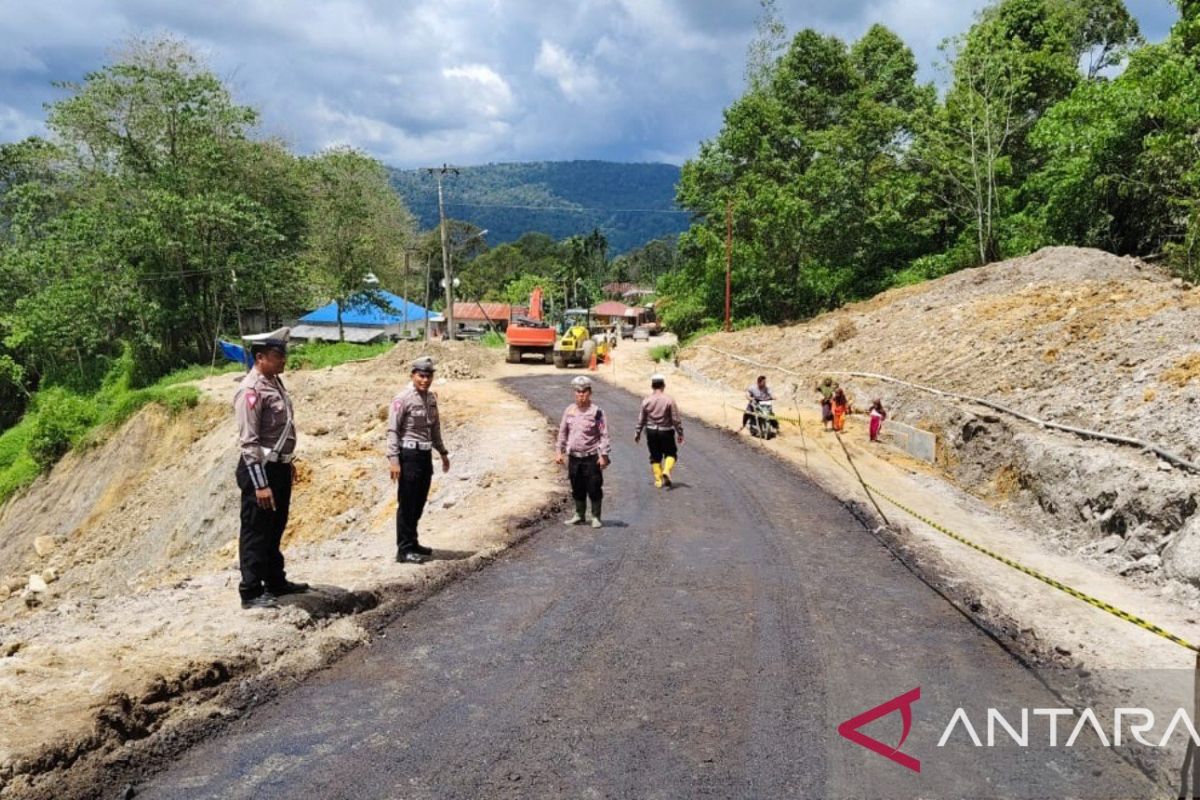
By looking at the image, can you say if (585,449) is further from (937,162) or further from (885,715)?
(937,162)

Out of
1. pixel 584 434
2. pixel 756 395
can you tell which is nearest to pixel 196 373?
pixel 756 395

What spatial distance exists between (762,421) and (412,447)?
10.6 meters

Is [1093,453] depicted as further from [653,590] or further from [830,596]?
[653,590]

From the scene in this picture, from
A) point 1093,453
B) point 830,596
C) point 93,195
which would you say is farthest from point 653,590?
point 93,195

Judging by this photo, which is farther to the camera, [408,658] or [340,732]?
[408,658]

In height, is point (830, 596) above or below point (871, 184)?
below

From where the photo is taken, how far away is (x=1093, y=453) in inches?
452

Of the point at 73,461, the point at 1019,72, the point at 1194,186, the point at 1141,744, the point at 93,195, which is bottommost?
the point at 73,461

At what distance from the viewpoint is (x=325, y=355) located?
36.1 metres

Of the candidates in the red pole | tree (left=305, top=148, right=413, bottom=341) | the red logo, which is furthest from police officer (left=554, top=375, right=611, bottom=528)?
tree (left=305, top=148, right=413, bottom=341)

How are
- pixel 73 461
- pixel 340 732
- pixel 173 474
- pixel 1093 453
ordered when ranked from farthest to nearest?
1. pixel 73 461
2. pixel 173 474
3. pixel 1093 453
4. pixel 340 732

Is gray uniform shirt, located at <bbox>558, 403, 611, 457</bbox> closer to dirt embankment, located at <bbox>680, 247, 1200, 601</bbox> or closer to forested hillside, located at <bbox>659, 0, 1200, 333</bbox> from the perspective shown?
dirt embankment, located at <bbox>680, 247, 1200, 601</bbox>

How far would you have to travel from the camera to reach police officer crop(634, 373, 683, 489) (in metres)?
11.7

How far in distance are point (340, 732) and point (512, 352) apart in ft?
98.7
